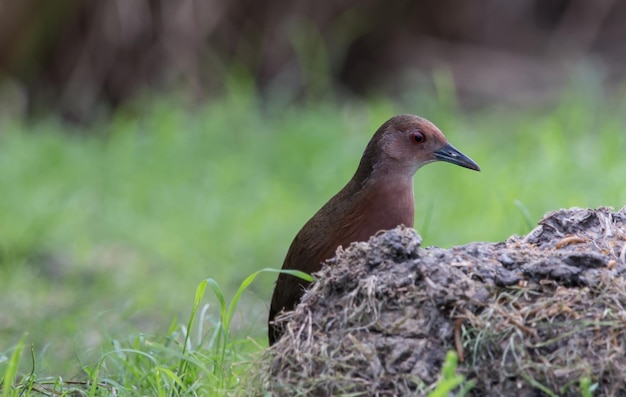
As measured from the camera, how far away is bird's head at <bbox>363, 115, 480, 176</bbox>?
4094mm

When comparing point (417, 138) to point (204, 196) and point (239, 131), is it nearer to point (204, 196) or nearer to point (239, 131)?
point (204, 196)

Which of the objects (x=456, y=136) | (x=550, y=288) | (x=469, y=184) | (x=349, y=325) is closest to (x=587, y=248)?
(x=550, y=288)

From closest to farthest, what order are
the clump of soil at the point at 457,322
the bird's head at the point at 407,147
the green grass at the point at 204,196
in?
the clump of soil at the point at 457,322, the bird's head at the point at 407,147, the green grass at the point at 204,196

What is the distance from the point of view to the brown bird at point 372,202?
12.5 feet

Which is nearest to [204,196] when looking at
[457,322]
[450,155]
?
[450,155]

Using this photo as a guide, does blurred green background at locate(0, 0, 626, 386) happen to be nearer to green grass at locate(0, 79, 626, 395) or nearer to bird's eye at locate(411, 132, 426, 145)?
green grass at locate(0, 79, 626, 395)

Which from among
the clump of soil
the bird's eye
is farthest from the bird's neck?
the clump of soil

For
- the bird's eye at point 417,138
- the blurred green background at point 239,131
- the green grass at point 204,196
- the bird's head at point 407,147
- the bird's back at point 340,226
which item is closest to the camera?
the bird's back at point 340,226

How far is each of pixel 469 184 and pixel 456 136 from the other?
1029 millimetres

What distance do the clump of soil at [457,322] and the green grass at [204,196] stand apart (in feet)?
2.71

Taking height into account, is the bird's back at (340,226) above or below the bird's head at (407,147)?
below

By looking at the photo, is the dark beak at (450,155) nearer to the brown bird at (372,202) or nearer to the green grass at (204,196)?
the brown bird at (372,202)

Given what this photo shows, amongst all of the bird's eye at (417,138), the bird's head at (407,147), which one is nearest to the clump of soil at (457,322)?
the bird's head at (407,147)

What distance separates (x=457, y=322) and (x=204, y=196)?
211 inches
